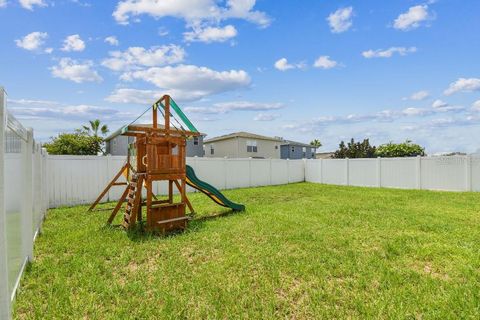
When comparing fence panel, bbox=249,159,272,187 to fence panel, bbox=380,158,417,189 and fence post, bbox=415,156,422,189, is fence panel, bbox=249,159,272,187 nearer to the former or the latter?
fence panel, bbox=380,158,417,189

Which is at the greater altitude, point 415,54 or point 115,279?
point 415,54

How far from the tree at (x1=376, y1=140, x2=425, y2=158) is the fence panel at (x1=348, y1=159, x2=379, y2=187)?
1715 cm

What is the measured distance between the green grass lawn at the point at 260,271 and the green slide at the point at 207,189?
1188 mm

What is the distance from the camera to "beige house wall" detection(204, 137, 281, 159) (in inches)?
1164

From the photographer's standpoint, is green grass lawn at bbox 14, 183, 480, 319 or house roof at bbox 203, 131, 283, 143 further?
house roof at bbox 203, 131, 283, 143

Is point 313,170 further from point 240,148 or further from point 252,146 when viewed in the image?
point 252,146

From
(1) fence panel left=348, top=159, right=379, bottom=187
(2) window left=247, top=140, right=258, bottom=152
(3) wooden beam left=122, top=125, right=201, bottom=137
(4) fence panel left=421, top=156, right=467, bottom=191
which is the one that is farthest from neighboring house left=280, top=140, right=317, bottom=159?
(3) wooden beam left=122, top=125, right=201, bottom=137

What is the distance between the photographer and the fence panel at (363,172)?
1598 cm

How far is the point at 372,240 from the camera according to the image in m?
5.14

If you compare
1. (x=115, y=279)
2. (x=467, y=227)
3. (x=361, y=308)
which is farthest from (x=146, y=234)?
(x=467, y=227)

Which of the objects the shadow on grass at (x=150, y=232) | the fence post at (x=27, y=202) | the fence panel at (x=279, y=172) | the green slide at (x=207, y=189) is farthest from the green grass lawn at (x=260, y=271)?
the fence panel at (x=279, y=172)

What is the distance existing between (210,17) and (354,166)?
12014 mm

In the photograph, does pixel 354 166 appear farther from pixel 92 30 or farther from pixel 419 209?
pixel 92 30

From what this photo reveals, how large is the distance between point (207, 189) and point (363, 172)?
1182cm
